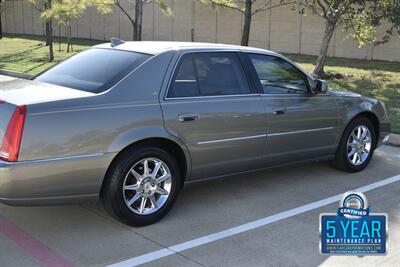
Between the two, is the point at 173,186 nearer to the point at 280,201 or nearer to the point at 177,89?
the point at 177,89

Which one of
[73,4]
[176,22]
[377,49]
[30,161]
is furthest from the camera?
[176,22]

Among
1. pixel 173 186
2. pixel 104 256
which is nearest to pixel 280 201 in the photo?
pixel 173 186

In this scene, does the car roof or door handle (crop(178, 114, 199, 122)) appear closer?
door handle (crop(178, 114, 199, 122))

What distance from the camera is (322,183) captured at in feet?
19.1

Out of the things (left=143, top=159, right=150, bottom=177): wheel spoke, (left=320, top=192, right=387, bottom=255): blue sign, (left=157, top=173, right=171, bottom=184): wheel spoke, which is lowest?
(left=320, top=192, right=387, bottom=255): blue sign

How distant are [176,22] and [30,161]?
24020mm

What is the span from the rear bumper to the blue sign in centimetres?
187

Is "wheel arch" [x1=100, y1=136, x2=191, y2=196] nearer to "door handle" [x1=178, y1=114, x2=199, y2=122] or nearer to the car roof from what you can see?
"door handle" [x1=178, y1=114, x2=199, y2=122]

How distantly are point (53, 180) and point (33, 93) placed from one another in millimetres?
825

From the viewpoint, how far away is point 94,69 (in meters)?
4.70

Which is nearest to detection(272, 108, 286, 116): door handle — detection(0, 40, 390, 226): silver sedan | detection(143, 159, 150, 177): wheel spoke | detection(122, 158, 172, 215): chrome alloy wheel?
detection(0, 40, 390, 226): silver sedan

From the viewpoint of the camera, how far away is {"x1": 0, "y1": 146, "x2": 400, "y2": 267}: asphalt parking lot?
3.86 meters

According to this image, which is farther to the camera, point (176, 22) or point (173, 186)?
point (176, 22)

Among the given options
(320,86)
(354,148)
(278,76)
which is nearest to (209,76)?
(278,76)
